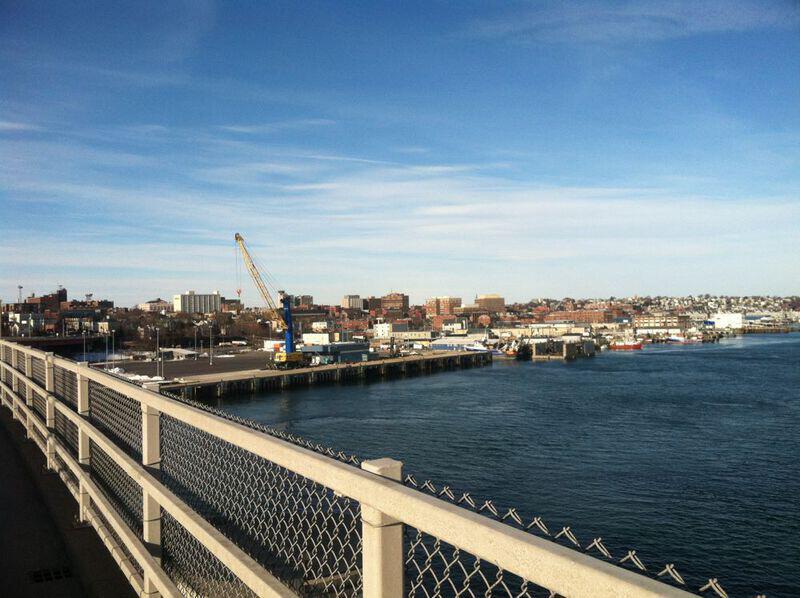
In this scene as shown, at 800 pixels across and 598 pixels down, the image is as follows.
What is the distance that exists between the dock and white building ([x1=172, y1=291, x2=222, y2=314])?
338 feet

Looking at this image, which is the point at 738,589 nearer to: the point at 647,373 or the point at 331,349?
the point at 647,373

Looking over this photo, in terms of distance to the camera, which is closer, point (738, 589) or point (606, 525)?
point (738, 589)

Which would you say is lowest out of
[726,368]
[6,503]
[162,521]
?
[726,368]

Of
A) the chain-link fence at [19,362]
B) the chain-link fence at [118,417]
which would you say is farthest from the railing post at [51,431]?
the chain-link fence at [19,362]

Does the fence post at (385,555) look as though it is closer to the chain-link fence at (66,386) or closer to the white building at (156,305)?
the chain-link fence at (66,386)

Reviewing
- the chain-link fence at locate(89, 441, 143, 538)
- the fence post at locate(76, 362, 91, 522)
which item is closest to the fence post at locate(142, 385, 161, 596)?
the chain-link fence at locate(89, 441, 143, 538)

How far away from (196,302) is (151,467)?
156m

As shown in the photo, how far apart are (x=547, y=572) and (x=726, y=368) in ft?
163

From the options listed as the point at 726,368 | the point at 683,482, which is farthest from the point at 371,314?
the point at 683,482

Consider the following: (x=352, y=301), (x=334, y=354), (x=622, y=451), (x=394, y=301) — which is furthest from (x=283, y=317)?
(x=352, y=301)

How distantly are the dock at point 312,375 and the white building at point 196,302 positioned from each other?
10293 cm

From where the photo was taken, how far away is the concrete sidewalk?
333 centimetres

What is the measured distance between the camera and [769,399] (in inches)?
1096

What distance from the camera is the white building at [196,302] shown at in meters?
149
